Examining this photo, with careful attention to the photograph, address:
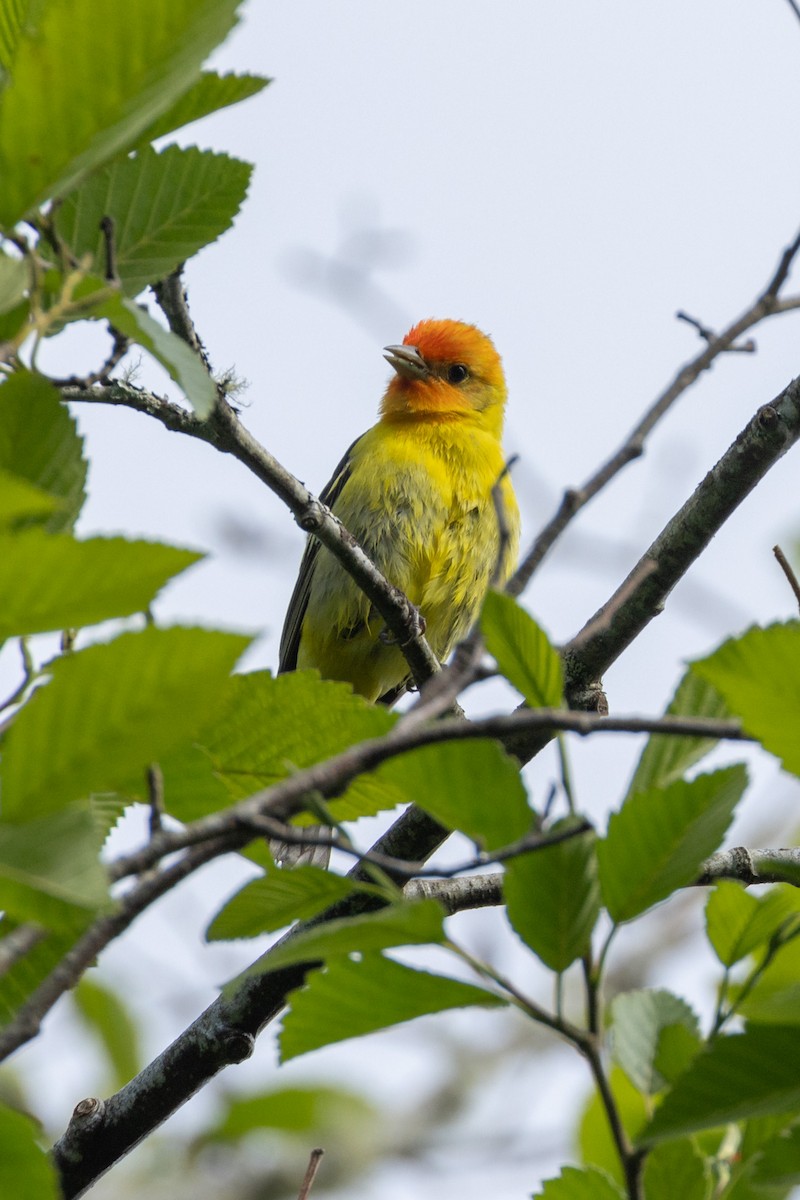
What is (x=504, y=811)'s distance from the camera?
1.37 metres

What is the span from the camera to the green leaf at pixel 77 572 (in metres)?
1.14

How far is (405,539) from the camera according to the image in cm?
621

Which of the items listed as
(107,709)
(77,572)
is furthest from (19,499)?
(107,709)

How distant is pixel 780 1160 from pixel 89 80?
47.4 inches

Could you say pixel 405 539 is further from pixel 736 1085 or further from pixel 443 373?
pixel 736 1085

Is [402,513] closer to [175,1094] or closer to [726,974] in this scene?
[175,1094]

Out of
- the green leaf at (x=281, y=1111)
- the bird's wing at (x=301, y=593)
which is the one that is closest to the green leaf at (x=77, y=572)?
the bird's wing at (x=301, y=593)


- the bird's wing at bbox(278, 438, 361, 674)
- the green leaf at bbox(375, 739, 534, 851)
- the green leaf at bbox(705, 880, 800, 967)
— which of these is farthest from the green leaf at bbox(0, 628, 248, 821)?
the bird's wing at bbox(278, 438, 361, 674)

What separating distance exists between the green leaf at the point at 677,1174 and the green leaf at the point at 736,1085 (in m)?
0.31

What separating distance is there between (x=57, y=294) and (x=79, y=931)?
653 mm

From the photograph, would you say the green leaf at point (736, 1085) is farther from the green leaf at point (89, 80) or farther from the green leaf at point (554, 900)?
the green leaf at point (89, 80)

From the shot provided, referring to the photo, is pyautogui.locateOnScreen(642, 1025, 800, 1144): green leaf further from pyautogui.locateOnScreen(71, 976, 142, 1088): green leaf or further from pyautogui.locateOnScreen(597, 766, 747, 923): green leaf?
pyautogui.locateOnScreen(71, 976, 142, 1088): green leaf

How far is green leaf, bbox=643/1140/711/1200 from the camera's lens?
1567mm

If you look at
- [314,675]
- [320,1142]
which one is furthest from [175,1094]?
[320,1142]
